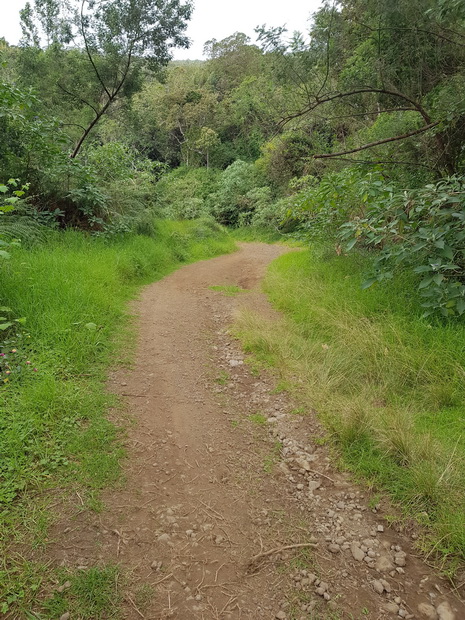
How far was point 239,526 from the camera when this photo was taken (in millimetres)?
1963

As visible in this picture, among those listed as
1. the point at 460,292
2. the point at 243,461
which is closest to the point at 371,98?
the point at 460,292

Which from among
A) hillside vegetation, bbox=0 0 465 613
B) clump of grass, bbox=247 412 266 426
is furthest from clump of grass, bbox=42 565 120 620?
clump of grass, bbox=247 412 266 426

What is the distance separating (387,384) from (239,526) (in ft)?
6.41

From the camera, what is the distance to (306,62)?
373 centimetres

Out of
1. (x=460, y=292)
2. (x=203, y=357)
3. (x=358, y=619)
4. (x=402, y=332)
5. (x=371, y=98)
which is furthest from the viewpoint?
(x=371, y=98)

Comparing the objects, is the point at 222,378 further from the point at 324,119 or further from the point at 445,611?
the point at 324,119

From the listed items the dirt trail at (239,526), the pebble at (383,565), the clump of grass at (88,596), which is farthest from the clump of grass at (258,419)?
the clump of grass at (88,596)

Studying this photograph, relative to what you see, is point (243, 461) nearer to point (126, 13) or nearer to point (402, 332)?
point (402, 332)

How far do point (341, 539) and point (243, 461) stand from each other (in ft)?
2.64

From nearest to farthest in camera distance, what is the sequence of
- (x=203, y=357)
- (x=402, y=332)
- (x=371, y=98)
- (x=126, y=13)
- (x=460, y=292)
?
(x=460, y=292) → (x=402, y=332) → (x=203, y=357) → (x=371, y=98) → (x=126, y=13)

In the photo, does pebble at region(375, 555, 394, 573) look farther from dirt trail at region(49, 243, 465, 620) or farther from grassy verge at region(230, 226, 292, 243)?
grassy verge at region(230, 226, 292, 243)

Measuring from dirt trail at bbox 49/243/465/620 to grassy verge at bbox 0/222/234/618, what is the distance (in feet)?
0.55

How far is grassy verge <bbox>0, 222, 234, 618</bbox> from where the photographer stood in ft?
5.80

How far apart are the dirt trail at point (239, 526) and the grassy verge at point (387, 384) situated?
220mm
